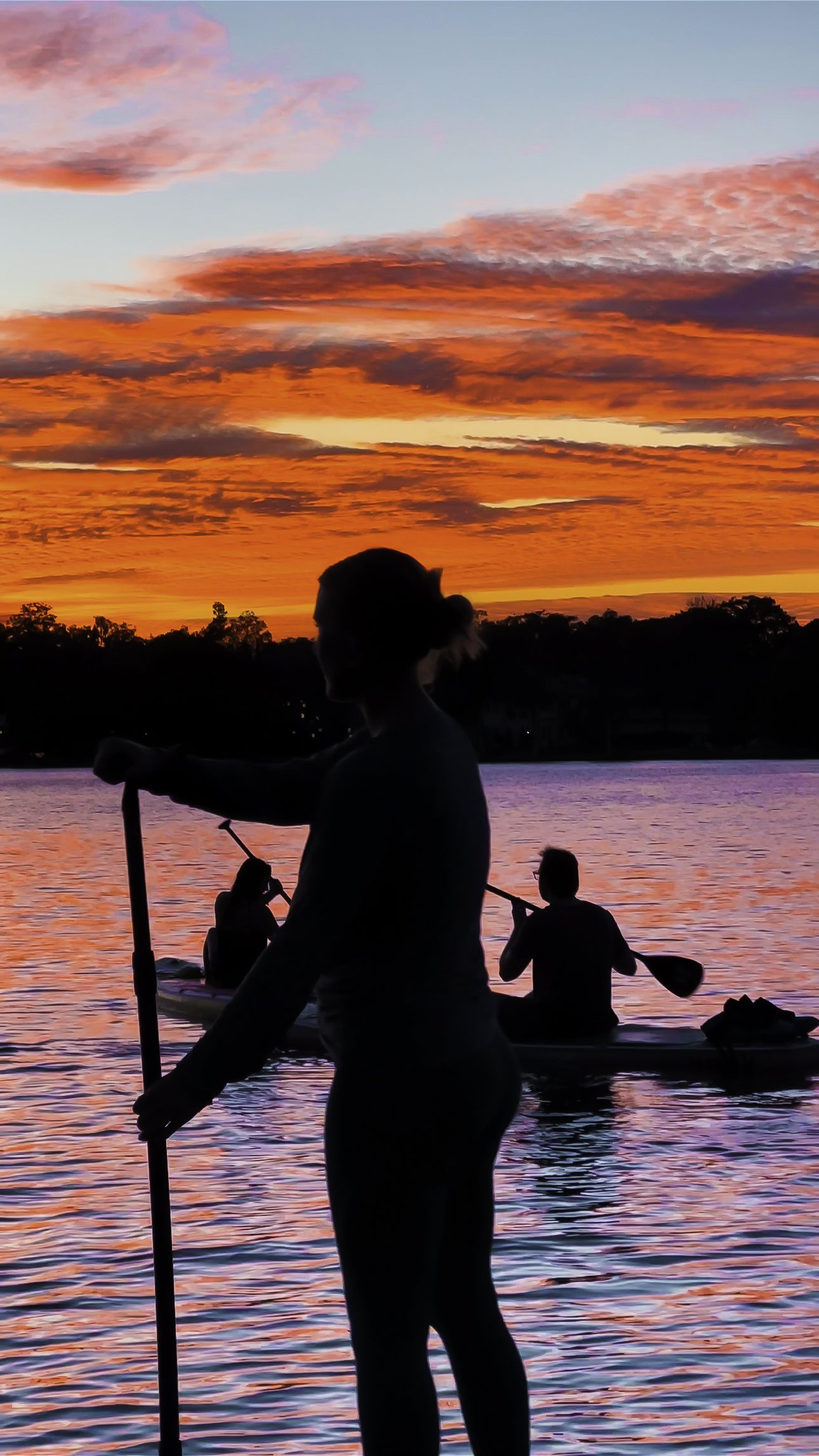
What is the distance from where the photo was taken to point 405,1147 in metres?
3.85

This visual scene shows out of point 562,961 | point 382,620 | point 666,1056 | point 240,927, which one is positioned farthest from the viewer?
point 240,927

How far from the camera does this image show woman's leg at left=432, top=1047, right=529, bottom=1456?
13.2 ft

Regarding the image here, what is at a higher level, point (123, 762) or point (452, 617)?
point (452, 617)

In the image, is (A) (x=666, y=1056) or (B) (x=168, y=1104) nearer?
(B) (x=168, y=1104)

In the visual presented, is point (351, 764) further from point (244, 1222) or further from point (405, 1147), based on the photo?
point (244, 1222)

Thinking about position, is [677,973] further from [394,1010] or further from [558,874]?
[394,1010]

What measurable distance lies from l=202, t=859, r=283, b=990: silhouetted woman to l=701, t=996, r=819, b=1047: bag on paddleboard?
3909 mm

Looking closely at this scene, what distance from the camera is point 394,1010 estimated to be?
386cm

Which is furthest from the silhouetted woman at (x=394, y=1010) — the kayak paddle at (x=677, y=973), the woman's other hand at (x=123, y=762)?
the kayak paddle at (x=677, y=973)

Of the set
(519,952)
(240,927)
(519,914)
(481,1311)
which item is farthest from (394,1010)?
(240,927)

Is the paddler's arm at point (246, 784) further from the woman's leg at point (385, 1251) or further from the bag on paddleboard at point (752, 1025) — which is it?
the bag on paddleboard at point (752, 1025)

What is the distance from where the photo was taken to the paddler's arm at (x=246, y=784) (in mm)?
4309

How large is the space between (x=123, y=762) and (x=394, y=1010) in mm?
836

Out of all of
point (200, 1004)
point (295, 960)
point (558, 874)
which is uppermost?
point (295, 960)
